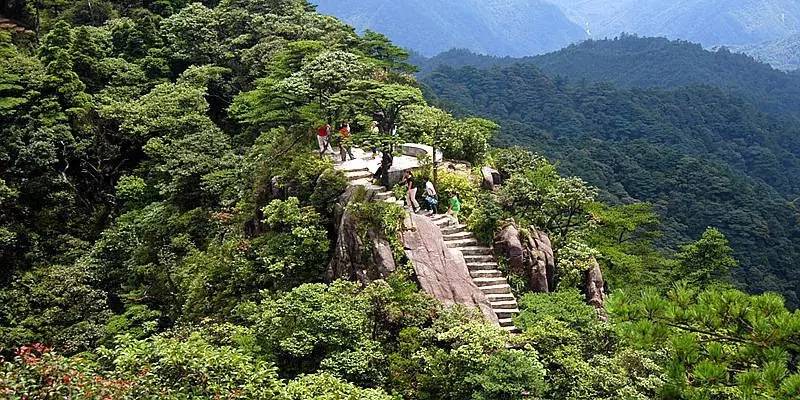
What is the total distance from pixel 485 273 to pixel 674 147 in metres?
75.9

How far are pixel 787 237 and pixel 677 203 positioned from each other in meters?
8.86

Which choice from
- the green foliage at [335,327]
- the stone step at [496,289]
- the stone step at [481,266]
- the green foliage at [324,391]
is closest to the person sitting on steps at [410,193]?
the stone step at [481,266]

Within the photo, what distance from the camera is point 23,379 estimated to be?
626cm

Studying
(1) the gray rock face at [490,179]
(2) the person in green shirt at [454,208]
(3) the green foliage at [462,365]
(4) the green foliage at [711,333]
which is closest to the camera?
(4) the green foliage at [711,333]

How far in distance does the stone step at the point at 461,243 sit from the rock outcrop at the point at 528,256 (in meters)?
0.45

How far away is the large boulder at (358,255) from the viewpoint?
11.2 metres

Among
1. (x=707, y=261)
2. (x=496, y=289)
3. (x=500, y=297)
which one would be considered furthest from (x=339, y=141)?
(x=707, y=261)

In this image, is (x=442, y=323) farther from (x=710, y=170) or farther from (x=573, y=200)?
(x=710, y=170)

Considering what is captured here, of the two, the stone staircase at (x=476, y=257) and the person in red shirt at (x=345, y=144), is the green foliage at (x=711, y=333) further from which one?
the person in red shirt at (x=345, y=144)

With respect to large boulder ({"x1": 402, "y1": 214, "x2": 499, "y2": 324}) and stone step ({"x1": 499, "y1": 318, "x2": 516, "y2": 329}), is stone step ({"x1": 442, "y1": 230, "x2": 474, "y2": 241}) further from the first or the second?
stone step ({"x1": 499, "y1": 318, "x2": 516, "y2": 329})

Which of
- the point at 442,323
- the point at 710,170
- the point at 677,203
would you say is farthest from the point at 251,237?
the point at 710,170

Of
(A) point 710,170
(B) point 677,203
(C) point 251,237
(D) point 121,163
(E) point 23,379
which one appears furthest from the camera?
(A) point 710,170

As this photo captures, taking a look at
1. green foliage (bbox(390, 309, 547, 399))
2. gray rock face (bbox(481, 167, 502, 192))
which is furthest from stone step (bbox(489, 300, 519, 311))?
gray rock face (bbox(481, 167, 502, 192))

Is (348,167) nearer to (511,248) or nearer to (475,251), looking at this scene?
(475,251)
